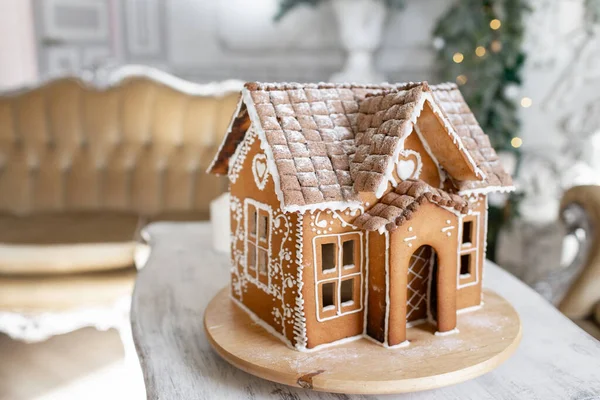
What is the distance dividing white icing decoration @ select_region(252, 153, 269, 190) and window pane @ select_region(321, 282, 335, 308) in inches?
7.1

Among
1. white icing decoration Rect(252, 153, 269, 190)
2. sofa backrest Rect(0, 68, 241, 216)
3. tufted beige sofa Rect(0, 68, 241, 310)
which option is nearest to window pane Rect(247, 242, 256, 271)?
white icing decoration Rect(252, 153, 269, 190)

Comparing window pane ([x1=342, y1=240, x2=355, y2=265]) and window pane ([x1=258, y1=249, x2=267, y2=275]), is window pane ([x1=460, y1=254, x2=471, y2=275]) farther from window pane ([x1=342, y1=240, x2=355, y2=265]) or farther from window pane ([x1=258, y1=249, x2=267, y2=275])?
window pane ([x1=258, y1=249, x2=267, y2=275])

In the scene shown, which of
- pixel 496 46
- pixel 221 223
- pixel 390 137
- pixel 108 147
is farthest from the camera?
pixel 496 46

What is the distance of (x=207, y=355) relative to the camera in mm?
799

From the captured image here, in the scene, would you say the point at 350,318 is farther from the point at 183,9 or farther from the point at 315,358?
the point at 183,9

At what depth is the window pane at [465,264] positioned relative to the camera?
2.80ft

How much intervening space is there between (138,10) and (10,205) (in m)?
1.54

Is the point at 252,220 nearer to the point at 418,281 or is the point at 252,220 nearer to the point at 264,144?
the point at 264,144

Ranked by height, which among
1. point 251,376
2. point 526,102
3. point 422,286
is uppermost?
point 526,102

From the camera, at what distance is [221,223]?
1312 millimetres

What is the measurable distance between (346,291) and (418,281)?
0.37ft

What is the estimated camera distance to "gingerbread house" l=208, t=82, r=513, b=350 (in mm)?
697

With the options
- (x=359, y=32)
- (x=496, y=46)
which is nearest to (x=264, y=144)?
(x=496, y=46)

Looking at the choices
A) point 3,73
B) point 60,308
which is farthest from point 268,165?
point 3,73
